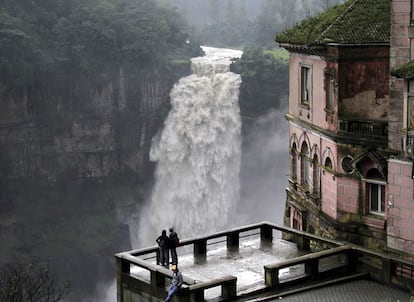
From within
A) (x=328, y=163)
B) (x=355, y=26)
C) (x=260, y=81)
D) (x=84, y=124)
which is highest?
(x=355, y=26)

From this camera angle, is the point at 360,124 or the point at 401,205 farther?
the point at 360,124

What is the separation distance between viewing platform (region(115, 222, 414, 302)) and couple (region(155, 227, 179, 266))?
54 cm

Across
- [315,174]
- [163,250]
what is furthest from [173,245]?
[315,174]

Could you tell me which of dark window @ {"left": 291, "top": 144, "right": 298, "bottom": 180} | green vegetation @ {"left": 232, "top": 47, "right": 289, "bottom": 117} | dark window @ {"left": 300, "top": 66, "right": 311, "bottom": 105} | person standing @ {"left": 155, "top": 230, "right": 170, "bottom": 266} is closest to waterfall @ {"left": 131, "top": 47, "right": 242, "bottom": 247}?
green vegetation @ {"left": 232, "top": 47, "right": 289, "bottom": 117}

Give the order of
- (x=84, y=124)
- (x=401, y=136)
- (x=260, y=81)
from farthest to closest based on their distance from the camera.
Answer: (x=260, y=81) → (x=84, y=124) → (x=401, y=136)

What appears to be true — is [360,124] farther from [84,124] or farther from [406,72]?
[84,124]

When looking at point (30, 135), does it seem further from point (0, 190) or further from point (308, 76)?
point (308, 76)

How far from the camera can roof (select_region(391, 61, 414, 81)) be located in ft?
90.4

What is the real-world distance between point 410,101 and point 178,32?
326 feet

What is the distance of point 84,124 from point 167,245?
85.7 m

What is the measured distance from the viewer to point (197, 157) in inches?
4483

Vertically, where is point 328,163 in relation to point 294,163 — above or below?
above

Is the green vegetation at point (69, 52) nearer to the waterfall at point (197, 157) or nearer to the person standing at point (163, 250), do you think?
the waterfall at point (197, 157)

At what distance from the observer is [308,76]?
122ft
